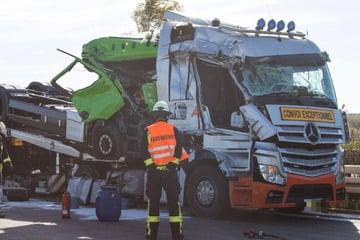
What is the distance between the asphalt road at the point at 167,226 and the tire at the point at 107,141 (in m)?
1.09

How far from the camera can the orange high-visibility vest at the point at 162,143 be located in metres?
7.80

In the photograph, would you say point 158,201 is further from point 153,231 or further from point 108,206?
point 108,206

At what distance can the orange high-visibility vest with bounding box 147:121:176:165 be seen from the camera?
7.80 metres

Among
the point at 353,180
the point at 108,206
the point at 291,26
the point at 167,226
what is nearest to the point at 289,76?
the point at 291,26

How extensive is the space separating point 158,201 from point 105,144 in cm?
458

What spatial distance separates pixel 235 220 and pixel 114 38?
4.51 metres

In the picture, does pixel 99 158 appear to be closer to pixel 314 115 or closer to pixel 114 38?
pixel 114 38

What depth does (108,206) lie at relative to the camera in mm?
9727

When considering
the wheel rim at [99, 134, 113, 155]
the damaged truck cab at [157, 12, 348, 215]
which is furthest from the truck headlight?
the wheel rim at [99, 134, 113, 155]

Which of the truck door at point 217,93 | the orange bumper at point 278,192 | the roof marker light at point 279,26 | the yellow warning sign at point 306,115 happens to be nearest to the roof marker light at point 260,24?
the roof marker light at point 279,26

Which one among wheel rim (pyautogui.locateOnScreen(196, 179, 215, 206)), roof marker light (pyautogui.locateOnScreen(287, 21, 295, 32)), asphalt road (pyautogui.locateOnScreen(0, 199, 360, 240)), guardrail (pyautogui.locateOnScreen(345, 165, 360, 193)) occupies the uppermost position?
roof marker light (pyautogui.locateOnScreen(287, 21, 295, 32))

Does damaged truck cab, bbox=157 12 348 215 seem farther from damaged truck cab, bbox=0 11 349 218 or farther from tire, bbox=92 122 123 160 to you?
tire, bbox=92 122 123 160

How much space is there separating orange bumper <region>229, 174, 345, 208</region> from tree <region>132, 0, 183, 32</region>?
1620 centimetres

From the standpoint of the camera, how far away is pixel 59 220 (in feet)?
32.3
